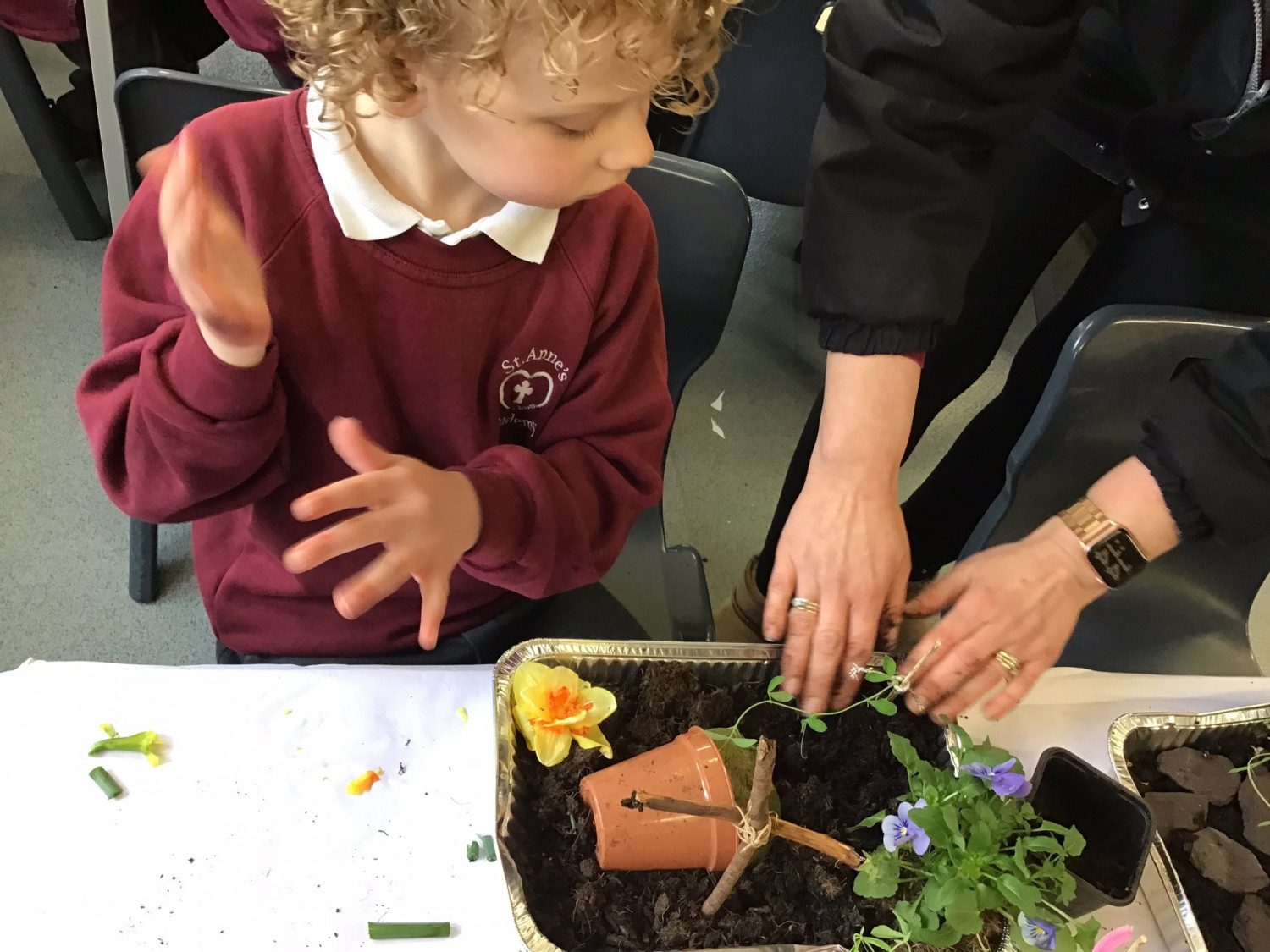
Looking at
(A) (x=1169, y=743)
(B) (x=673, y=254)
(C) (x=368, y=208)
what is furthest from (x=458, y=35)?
(A) (x=1169, y=743)

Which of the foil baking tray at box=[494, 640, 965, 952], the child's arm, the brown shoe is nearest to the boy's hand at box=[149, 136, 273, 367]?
the child's arm

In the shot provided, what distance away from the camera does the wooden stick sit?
59 centimetres

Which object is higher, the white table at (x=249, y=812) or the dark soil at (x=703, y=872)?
the dark soil at (x=703, y=872)

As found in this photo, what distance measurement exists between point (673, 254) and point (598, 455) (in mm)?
290

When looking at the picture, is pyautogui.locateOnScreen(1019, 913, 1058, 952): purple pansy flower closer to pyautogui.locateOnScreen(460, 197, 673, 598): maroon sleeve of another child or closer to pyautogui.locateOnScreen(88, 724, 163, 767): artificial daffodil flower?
pyautogui.locateOnScreen(460, 197, 673, 598): maroon sleeve of another child

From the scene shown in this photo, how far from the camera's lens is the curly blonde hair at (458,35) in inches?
22.0

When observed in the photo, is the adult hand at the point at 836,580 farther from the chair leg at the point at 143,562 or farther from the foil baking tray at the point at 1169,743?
the chair leg at the point at 143,562

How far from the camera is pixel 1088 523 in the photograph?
89 centimetres

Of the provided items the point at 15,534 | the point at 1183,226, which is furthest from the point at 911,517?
the point at 15,534

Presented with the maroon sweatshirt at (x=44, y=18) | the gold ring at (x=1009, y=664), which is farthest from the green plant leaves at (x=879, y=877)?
the maroon sweatshirt at (x=44, y=18)

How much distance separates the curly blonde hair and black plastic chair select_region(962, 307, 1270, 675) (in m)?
0.59

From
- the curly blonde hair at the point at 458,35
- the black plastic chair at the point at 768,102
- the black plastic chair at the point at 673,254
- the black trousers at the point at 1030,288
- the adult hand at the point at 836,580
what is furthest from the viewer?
the black plastic chair at the point at 768,102

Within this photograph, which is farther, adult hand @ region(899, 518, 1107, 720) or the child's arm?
adult hand @ region(899, 518, 1107, 720)

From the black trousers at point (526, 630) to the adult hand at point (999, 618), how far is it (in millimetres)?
346
